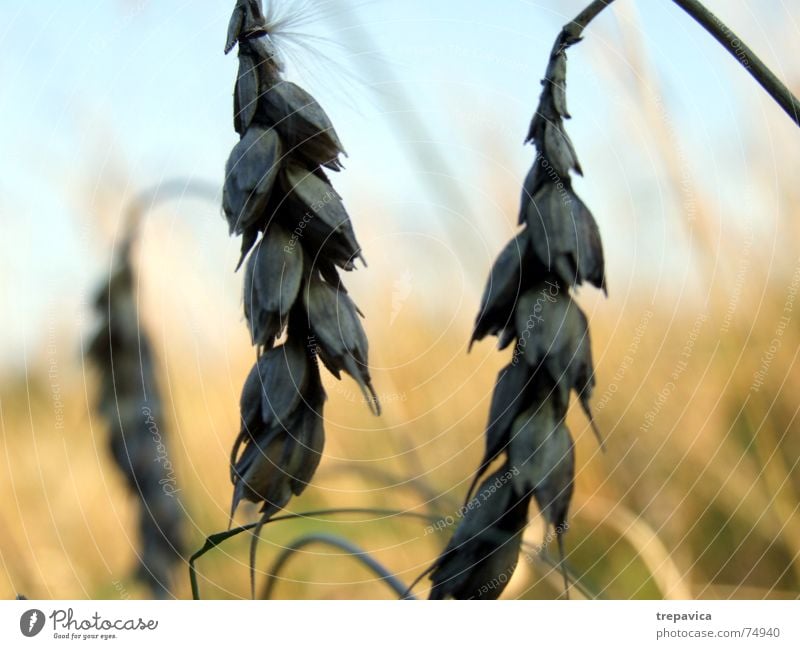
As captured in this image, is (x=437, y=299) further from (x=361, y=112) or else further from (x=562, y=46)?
(x=562, y=46)

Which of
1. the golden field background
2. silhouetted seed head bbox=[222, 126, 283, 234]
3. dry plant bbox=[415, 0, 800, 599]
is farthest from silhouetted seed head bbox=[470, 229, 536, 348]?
the golden field background

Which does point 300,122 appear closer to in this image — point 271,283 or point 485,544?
point 271,283

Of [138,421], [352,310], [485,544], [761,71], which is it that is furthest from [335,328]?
[138,421]

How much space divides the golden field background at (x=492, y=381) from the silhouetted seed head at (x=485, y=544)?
11.1 inches

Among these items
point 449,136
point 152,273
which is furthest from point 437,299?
point 152,273

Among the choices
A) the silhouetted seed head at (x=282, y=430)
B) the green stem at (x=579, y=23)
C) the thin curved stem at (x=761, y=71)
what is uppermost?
the green stem at (x=579, y=23)

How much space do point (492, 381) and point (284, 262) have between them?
0.39 metres

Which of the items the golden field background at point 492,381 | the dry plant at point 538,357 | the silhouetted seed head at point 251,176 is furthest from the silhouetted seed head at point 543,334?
the golden field background at point 492,381

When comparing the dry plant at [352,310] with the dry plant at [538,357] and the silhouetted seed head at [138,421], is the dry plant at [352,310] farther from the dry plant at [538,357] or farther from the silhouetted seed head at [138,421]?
the silhouetted seed head at [138,421]

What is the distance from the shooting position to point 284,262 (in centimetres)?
42

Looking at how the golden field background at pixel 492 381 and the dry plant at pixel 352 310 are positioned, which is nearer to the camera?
the dry plant at pixel 352 310

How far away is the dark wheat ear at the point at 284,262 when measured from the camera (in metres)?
0.42

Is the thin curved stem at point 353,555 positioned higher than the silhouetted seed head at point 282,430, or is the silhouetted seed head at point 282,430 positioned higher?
the silhouetted seed head at point 282,430

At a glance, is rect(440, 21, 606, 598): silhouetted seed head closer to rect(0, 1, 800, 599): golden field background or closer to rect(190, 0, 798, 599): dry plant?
rect(190, 0, 798, 599): dry plant
